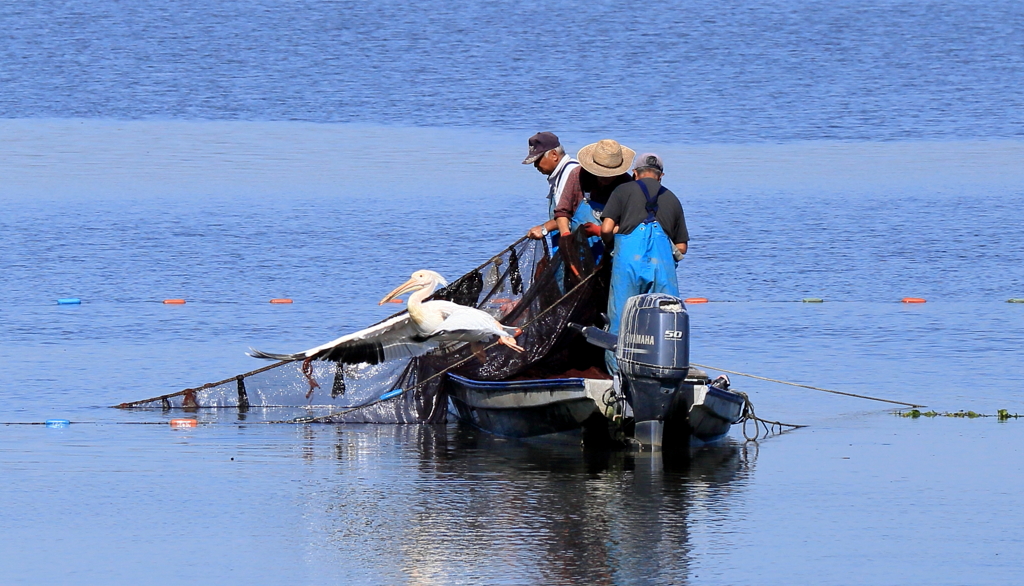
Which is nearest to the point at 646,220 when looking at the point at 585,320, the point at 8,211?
the point at 585,320

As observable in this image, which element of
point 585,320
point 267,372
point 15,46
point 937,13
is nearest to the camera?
point 585,320

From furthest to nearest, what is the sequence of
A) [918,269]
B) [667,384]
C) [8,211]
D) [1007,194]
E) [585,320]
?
1. [1007,194]
2. [8,211]
3. [918,269]
4. [585,320]
5. [667,384]

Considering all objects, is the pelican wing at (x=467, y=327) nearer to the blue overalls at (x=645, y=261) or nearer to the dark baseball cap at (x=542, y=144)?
the blue overalls at (x=645, y=261)

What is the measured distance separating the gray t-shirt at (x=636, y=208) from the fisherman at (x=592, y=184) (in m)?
0.30

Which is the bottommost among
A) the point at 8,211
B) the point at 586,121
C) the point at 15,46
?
the point at 8,211

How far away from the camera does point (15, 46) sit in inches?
2379

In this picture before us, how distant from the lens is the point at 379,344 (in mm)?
13273

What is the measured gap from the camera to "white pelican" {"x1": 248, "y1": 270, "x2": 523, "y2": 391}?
12828mm

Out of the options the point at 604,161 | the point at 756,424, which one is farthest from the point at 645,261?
the point at 756,424

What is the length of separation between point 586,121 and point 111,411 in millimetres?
29008

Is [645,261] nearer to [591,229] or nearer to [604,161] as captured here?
[591,229]

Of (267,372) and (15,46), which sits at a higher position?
(15,46)

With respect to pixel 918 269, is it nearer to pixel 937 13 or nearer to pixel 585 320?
pixel 585 320

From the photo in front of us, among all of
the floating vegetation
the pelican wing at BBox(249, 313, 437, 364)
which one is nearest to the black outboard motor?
the pelican wing at BBox(249, 313, 437, 364)
